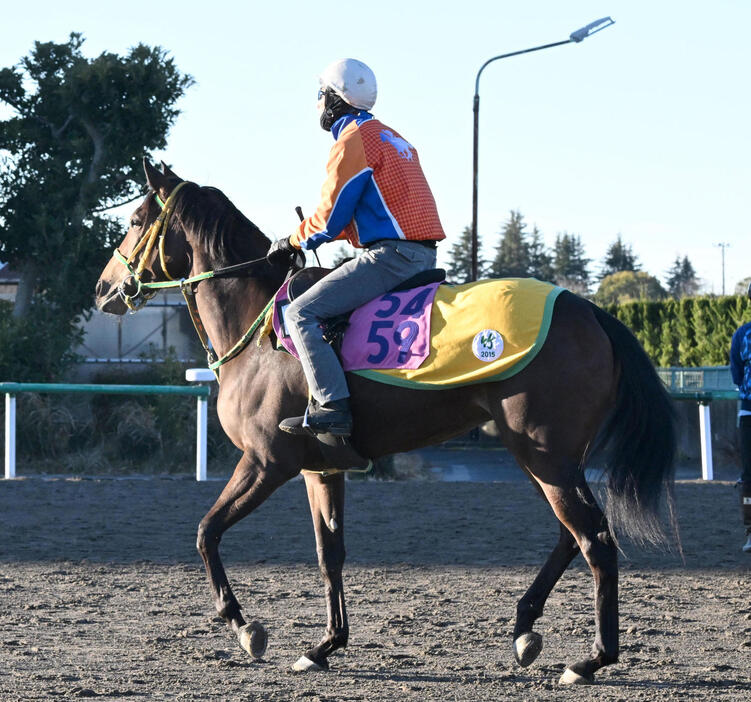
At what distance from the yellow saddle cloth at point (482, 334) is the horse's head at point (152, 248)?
1.43 metres

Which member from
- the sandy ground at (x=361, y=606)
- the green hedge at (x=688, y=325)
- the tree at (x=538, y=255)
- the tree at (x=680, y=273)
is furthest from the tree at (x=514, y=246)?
the sandy ground at (x=361, y=606)

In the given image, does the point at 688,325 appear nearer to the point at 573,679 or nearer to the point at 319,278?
the point at 319,278

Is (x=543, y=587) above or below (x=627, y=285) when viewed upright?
below

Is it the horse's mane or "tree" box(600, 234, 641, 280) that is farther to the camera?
"tree" box(600, 234, 641, 280)

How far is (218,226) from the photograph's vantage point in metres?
5.31

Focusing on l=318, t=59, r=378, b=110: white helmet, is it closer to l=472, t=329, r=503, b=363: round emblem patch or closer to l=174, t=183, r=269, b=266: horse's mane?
l=174, t=183, r=269, b=266: horse's mane

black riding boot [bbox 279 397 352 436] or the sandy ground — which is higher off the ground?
black riding boot [bbox 279 397 352 436]

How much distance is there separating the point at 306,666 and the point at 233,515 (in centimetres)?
72

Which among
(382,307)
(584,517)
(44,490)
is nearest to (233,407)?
(382,307)

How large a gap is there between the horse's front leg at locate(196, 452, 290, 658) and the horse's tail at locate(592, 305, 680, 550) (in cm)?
143

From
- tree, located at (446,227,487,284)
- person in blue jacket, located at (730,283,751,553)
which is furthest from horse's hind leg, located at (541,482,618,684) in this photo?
tree, located at (446,227,487,284)

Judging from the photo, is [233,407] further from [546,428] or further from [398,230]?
[546,428]

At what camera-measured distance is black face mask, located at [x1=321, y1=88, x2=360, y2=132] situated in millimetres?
4949

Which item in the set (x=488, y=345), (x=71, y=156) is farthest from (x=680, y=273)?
(x=488, y=345)
